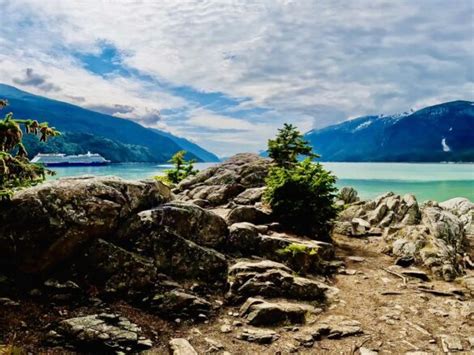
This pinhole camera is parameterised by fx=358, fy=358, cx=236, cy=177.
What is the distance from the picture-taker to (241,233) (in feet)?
42.6

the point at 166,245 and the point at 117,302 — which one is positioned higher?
the point at 166,245

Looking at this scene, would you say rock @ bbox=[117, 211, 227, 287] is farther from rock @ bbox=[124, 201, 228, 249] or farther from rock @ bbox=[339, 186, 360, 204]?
rock @ bbox=[339, 186, 360, 204]

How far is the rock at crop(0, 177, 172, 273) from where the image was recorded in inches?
339

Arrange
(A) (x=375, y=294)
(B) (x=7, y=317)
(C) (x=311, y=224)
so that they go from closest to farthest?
(B) (x=7, y=317)
(A) (x=375, y=294)
(C) (x=311, y=224)

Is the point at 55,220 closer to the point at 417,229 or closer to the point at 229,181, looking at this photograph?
the point at 417,229

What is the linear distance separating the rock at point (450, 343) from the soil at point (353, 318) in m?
0.09

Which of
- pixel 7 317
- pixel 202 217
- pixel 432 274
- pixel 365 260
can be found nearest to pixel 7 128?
pixel 7 317

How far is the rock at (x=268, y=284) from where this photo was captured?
10188 mm

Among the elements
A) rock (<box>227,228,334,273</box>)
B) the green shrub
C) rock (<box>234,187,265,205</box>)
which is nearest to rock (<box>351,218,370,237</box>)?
the green shrub

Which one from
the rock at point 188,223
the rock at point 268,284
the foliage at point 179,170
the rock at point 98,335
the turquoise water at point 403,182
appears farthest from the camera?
the turquoise water at point 403,182

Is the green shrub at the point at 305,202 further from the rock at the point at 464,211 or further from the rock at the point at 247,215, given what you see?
the rock at the point at 464,211

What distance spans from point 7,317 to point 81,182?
3751mm

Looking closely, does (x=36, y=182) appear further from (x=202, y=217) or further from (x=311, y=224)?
(x=311, y=224)

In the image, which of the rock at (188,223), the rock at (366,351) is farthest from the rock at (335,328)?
Answer: the rock at (188,223)
